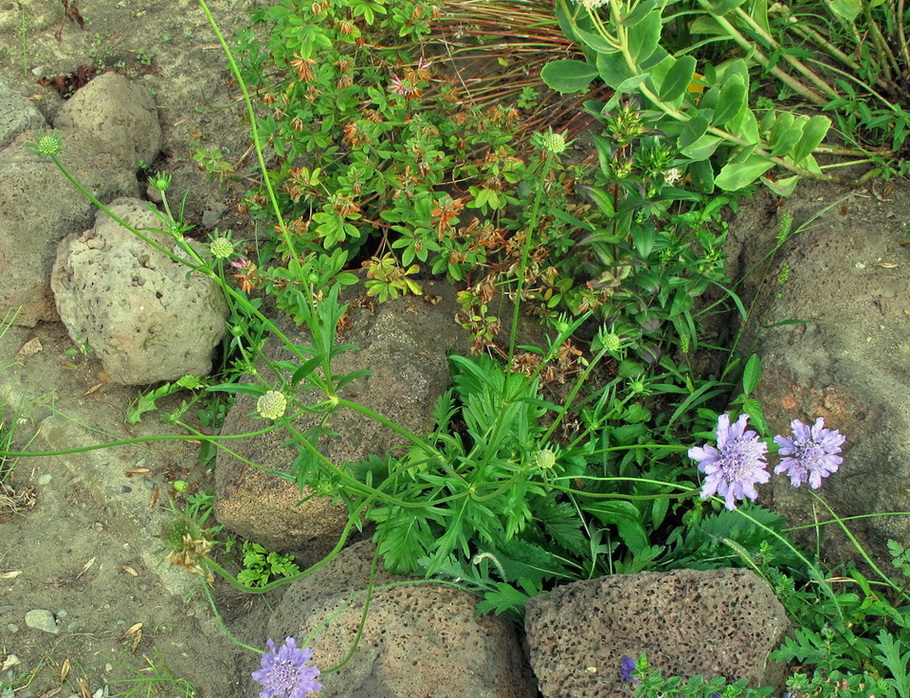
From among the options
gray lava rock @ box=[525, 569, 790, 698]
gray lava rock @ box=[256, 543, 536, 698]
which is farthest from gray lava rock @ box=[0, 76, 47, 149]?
gray lava rock @ box=[525, 569, 790, 698]

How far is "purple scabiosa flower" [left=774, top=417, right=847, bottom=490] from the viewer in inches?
83.0

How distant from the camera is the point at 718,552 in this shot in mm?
2512

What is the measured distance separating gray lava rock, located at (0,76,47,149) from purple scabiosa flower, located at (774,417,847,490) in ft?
11.6

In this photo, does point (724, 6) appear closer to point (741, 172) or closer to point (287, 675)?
point (741, 172)

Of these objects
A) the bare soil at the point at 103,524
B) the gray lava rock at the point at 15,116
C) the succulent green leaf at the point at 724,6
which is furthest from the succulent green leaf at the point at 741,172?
the gray lava rock at the point at 15,116

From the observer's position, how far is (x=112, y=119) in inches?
148

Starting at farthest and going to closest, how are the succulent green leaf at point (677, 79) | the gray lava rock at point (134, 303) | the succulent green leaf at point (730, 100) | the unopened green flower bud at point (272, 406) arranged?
1. the gray lava rock at point (134, 303)
2. the succulent green leaf at point (730, 100)
3. the succulent green leaf at point (677, 79)
4. the unopened green flower bud at point (272, 406)

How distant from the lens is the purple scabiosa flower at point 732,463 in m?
2.00

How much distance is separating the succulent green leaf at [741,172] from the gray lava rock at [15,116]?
3.11 m

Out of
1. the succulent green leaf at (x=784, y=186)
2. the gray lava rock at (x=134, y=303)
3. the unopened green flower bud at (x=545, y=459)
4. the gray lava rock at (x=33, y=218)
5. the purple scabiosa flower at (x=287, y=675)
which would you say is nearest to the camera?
the purple scabiosa flower at (x=287, y=675)

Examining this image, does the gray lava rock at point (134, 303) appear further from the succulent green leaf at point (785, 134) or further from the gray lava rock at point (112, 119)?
the succulent green leaf at point (785, 134)

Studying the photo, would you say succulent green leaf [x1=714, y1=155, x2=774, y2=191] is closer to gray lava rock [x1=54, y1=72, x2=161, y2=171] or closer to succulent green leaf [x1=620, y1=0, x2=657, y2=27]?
succulent green leaf [x1=620, y1=0, x2=657, y2=27]

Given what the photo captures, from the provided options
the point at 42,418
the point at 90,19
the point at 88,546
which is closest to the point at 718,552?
the point at 88,546

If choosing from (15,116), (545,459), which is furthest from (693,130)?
(15,116)
